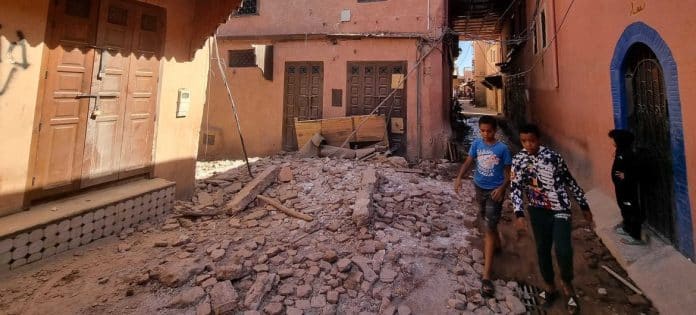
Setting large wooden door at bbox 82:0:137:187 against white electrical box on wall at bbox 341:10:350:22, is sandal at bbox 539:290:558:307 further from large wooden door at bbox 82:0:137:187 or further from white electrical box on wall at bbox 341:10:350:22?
white electrical box on wall at bbox 341:10:350:22

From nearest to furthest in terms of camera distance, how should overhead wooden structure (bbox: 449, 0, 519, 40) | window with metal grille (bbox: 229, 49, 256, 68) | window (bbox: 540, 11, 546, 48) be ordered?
window (bbox: 540, 11, 546, 48)
window with metal grille (bbox: 229, 49, 256, 68)
overhead wooden structure (bbox: 449, 0, 519, 40)

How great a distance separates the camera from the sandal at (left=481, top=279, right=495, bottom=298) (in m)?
3.38

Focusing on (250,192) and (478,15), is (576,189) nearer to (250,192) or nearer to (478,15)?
(250,192)

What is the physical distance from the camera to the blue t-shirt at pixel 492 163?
3770mm

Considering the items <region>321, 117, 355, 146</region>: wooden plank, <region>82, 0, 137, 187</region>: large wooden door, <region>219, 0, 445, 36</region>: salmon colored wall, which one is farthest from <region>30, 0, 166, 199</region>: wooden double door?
<region>219, 0, 445, 36</region>: salmon colored wall

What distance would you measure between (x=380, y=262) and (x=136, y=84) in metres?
4.45

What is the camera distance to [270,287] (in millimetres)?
3254

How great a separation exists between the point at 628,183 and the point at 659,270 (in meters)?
1.07

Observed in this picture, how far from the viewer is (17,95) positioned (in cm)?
367

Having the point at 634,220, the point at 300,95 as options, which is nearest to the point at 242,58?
the point at 300,95

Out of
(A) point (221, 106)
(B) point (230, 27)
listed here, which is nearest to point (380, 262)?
(A) point (221, 106)

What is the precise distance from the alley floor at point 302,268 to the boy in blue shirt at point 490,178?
1.24 feet

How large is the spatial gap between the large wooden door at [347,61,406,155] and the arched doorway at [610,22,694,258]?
5.57m

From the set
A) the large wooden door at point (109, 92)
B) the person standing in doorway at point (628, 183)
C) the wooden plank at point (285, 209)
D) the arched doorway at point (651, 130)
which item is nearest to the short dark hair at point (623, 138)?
the person standing in doorway at point (628, 183)
